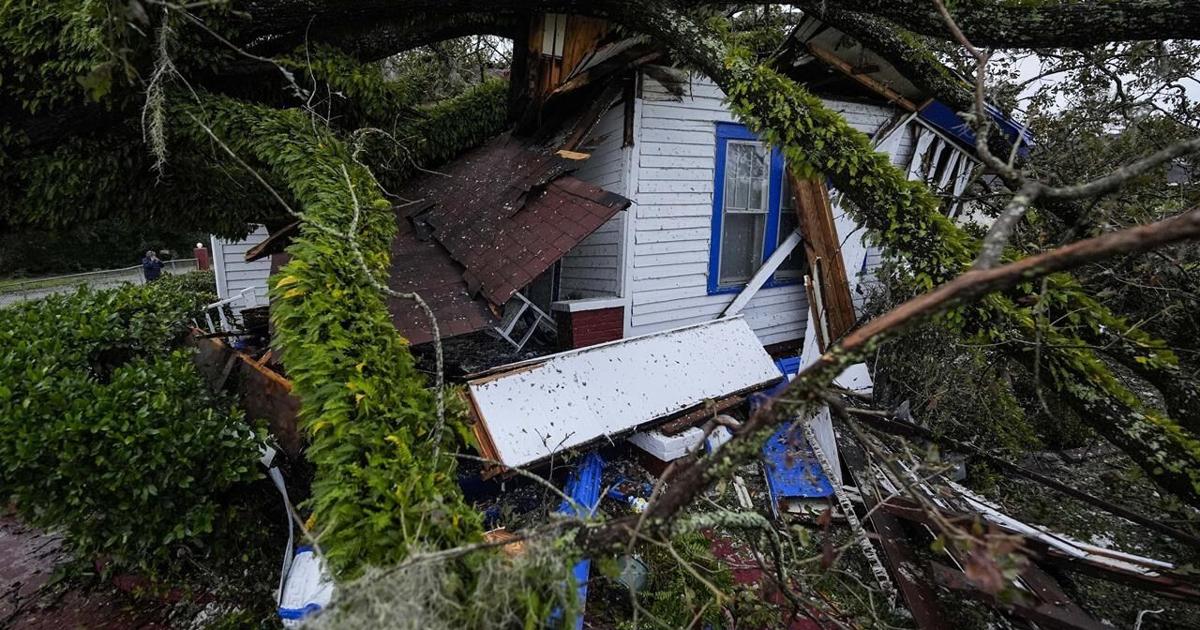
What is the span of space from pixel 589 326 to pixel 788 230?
3358 millimetres

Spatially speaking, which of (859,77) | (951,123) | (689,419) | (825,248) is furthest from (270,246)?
(951,123)

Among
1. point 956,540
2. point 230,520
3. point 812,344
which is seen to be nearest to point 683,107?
point 812,344

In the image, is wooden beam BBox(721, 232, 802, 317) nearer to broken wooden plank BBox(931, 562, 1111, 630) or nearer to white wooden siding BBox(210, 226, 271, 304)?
broken wooden plank BBox(931, 562, 1111, 630)

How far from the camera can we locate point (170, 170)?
4.96 meters

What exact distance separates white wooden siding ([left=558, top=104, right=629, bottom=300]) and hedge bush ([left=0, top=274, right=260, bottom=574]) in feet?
12.5

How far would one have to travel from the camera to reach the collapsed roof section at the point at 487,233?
14.1 feet

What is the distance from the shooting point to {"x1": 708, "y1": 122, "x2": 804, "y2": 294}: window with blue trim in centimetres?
620

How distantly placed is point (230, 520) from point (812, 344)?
594cm

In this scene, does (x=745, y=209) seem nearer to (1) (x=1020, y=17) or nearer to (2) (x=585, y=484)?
(1) (x=1020, y=17)

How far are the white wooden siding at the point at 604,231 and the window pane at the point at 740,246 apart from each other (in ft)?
5.01

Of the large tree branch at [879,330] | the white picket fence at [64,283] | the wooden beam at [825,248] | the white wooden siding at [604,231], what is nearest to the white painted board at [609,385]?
the white wooden siding at [604,231]

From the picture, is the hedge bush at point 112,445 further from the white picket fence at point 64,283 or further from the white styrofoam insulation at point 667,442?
the white picket fence at point 64,283

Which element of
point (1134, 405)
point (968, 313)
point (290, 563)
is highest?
point (968, 313)

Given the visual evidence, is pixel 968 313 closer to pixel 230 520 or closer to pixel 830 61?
pixel 830 61
